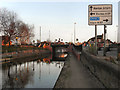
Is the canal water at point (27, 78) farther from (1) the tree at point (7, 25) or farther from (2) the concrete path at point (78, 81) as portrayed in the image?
(1) the tree at point (7, 25)

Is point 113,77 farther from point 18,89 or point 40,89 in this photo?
point 18,89

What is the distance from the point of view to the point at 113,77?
510 cm

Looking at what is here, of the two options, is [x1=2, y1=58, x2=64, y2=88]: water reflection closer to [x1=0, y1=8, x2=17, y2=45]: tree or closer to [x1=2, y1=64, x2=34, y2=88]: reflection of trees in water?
[x1=2, y1=64, x2=34, y2=88]: reflection of trees in water

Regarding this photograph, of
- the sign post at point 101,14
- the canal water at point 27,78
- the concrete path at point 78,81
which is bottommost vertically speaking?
the canal water at point 27,78

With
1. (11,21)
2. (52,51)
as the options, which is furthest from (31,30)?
(11,21)

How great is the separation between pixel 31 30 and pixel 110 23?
2393 inches

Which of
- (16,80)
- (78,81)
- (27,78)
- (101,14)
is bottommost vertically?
(27,78)

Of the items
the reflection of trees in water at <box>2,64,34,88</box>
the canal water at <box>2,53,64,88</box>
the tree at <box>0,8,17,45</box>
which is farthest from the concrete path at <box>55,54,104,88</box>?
the tree at <box>0,8,17,45</box>

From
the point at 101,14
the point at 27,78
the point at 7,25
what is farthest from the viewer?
the point at 7,25

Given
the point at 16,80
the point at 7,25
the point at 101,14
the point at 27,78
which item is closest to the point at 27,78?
the point at 27,78

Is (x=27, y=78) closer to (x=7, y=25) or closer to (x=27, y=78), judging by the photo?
(x=27, y=78)

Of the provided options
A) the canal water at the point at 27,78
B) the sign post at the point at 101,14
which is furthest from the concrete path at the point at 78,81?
the sign post at the point at 101,14

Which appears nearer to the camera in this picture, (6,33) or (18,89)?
(18,89)

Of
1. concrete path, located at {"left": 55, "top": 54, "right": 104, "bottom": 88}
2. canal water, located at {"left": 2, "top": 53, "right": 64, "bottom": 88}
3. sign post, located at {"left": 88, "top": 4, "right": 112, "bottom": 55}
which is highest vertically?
sign post, located at {"left": 88, "top": 4, "right": 112, "bottom": 55}
